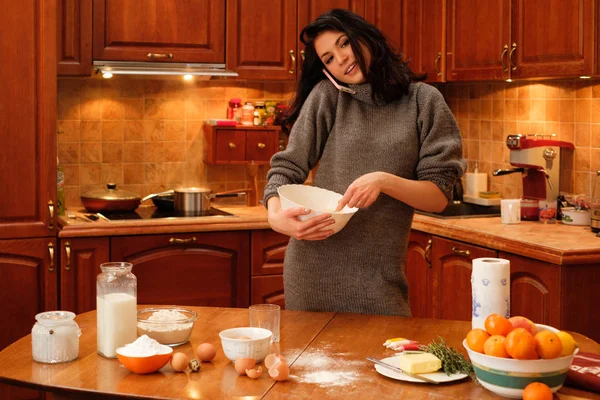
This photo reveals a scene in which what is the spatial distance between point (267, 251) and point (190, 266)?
0.35m

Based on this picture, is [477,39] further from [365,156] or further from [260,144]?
[365,156]

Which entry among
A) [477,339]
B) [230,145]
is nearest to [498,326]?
[477,339]

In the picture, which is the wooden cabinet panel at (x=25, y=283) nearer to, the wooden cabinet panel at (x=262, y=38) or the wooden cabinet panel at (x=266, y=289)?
the wooden cabinet panel at (x=266, y=289)

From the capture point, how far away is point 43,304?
3.67 m

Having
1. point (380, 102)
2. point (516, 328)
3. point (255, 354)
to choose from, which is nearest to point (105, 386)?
point (255, 354)

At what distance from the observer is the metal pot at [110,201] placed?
159 inches

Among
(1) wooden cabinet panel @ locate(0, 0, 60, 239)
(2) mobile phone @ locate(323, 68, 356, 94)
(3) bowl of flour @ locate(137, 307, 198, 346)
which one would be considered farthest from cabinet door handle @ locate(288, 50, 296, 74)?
(3) bowl of flour @ locate(137, 307, 198, 346)

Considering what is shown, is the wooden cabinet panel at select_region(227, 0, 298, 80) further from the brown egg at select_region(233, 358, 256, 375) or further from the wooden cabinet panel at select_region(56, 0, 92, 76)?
the brown egg at select_region(233, 358, 256, 375)

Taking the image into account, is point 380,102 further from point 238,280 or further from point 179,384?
point 238,280

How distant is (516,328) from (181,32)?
8.94 feet

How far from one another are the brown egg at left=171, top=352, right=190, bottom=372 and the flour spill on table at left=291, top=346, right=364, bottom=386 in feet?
0.73

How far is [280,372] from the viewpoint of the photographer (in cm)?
177

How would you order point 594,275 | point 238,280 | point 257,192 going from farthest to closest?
point 257,192, point 238,280, point 594,275

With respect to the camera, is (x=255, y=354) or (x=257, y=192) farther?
(x=257, y=192)
